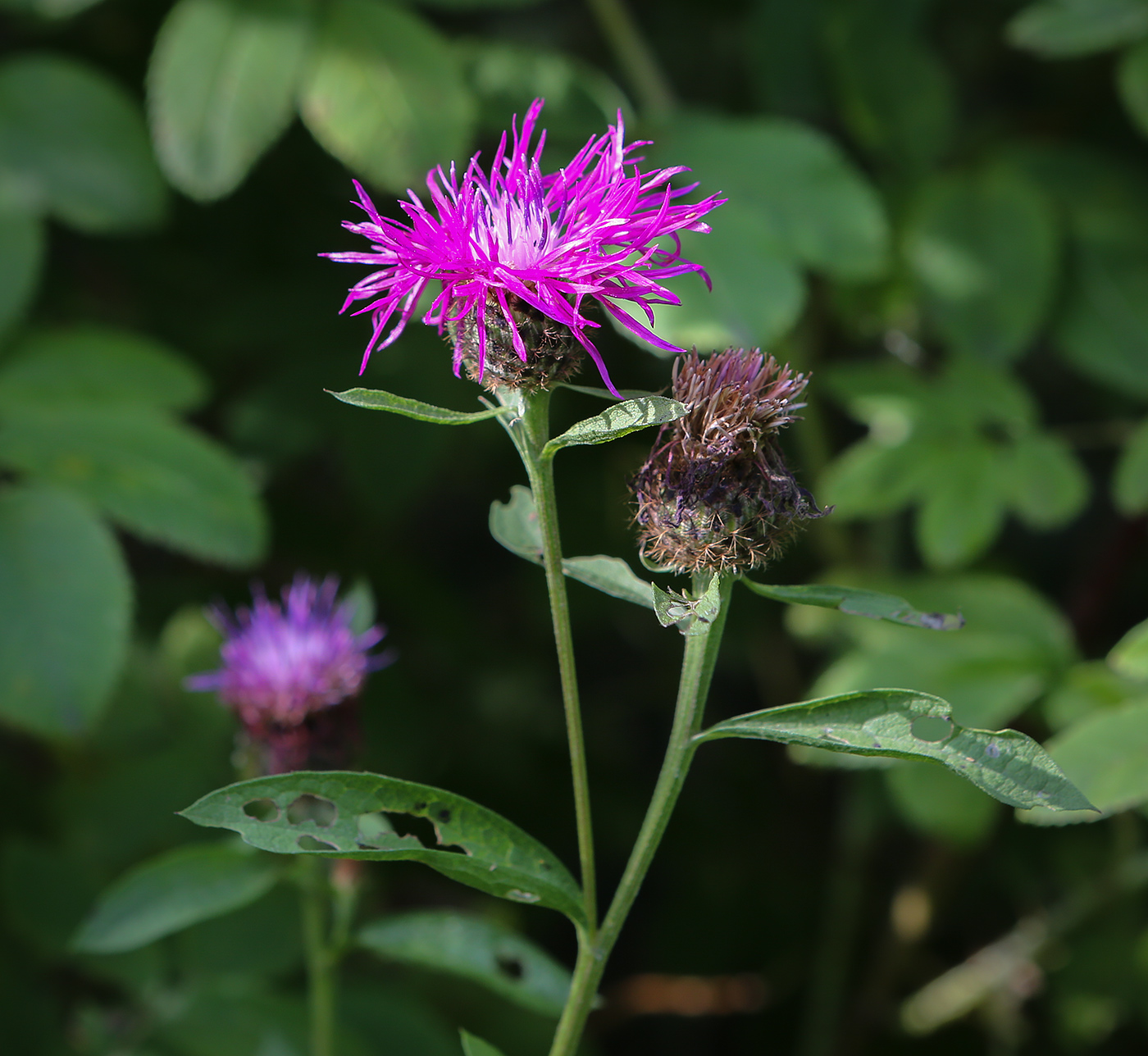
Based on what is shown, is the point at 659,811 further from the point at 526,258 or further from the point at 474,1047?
the point at 526,258

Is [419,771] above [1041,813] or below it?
above

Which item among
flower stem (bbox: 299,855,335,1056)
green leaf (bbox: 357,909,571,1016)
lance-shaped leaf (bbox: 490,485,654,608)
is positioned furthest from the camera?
flower stem (bbox: 299,855,335,1056)

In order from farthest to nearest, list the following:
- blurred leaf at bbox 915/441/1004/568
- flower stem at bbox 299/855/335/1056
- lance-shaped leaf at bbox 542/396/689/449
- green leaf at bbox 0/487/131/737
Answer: blurred leaf at bbox 915/441/1004/568
green leaf at bbox 0/487/131/737
flower stem at bbox 299/855/335/1056
lance-shaped leaf at bbox 542/396/689/449

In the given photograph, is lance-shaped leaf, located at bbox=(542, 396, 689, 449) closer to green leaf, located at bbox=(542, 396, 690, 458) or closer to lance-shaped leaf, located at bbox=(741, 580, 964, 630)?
green leaf, located at bbox=(542, 396, 690, 458)

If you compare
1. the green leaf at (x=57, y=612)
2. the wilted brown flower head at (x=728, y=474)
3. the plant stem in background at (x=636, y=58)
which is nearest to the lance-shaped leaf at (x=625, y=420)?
the wilted brown flower head at (x=728, y=474)

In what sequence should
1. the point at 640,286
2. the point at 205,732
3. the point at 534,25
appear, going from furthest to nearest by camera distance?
the point at 534,25
the point at 205,732
the point at 640,286

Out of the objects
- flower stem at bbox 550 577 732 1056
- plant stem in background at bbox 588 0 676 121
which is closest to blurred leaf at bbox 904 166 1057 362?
plant stem in background at bbox 588 0 676 121

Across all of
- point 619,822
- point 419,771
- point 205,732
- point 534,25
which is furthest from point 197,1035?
point 534,25

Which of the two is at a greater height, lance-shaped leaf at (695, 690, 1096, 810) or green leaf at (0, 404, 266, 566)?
green leaf at (0, 404, 266, 566)

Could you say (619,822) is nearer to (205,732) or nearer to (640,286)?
(205,732)
